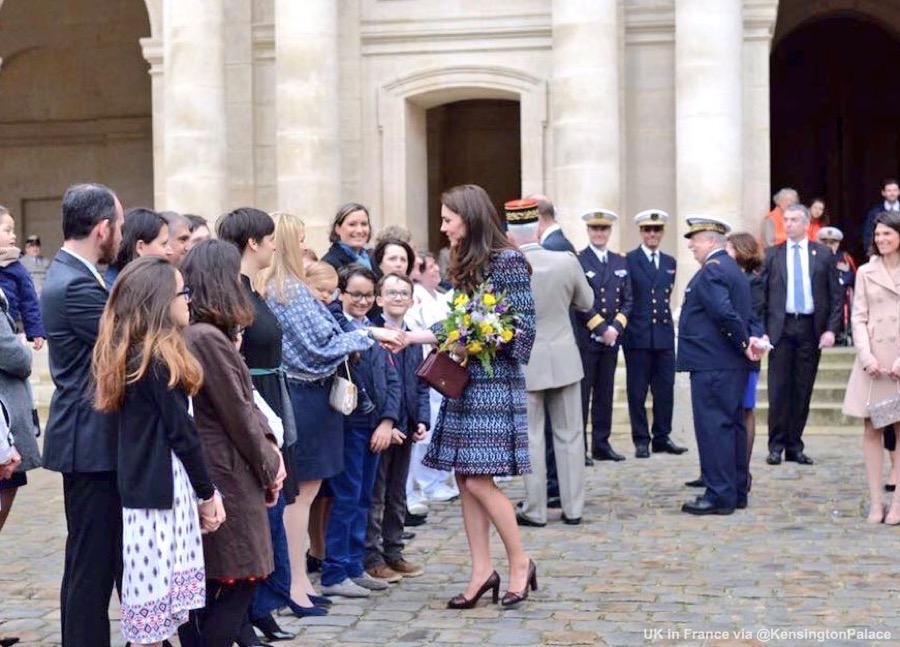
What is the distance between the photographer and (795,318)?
12.4 meters

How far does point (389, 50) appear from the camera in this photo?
17.5 metres

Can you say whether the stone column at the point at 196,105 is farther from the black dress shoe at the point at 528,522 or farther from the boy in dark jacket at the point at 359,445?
the boy in dark jacket at the point at 359,445

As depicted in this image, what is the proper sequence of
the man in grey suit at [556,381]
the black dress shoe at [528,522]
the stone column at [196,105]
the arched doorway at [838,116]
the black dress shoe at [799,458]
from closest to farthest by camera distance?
1. the man in grey suit at [556,381]
2. the black dress shoe at [528,522]
3. the black dress shoe at [799,458]
4. the stone column at [196,105]
5. the arched doorway at [838,116]

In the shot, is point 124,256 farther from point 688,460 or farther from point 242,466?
point 688,460

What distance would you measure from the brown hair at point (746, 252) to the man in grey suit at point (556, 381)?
2027 millimetres

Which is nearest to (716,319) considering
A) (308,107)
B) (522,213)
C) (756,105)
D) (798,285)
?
(522,213)

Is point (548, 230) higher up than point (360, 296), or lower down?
higher up

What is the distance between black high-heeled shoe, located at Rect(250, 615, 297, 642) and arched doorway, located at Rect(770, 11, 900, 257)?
18642 mm

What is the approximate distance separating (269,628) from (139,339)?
198cm

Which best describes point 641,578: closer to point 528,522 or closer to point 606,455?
point 528,522

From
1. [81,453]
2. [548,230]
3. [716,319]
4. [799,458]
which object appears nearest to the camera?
[81,453]

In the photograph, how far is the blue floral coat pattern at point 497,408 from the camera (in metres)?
7.27

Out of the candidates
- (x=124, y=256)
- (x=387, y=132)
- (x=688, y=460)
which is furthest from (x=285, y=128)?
(x=124, y=256)

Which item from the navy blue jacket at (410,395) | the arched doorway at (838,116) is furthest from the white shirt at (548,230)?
the arched doorway at (838,116)
